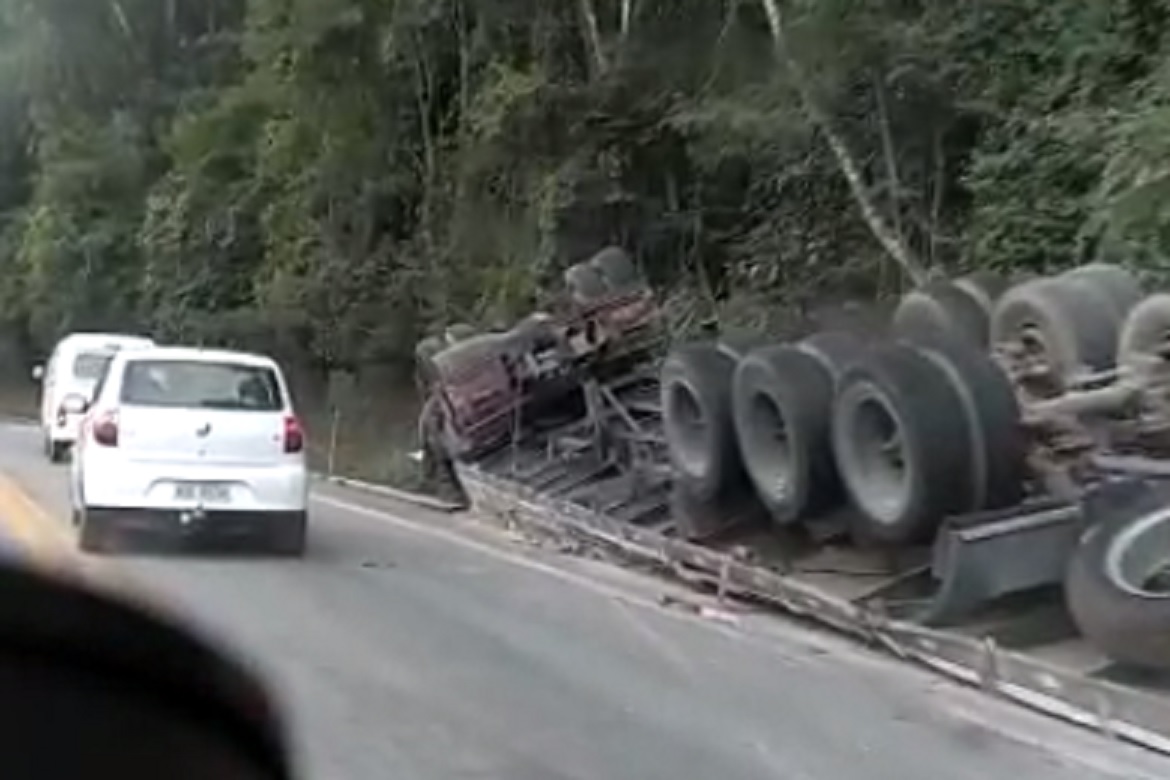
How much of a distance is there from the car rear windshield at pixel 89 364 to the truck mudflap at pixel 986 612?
18.9m

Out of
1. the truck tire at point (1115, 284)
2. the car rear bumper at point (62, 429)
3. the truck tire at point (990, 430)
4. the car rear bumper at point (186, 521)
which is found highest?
the truck tire at point (1115, 284)

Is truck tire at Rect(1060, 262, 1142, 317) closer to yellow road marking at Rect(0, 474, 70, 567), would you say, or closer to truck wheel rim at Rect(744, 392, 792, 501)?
truck wheel rim at Rect(744, 392, 792, 501)

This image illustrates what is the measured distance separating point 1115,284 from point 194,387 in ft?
22.9

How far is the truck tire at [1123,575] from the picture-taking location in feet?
34.0

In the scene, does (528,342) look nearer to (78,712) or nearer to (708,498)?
(708,498)

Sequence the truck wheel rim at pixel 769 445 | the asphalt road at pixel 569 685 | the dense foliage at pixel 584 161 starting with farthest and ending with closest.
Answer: the dense foliage at pixel 584 161
the truck wheel rim at pixel 769 445
the asphalt road at pixel 569 685

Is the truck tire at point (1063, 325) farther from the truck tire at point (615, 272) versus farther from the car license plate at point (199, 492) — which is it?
the truck tire at point (615, 272)

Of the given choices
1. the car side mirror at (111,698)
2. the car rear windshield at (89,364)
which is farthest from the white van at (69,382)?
the car side mirror at (111,698)

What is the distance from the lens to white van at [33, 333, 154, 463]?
29766mm

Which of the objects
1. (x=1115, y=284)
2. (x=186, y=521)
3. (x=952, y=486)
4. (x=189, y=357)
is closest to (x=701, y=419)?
(x=1115, y=284)

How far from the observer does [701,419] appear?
15.5 meters

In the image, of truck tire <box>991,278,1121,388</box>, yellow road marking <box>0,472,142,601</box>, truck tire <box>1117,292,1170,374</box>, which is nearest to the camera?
truck tire <box>1117,292,1170,374</box>

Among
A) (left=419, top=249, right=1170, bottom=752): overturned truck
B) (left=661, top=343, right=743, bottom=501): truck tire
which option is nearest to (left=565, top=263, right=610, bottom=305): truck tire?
(left=419, top=249, right=1170, bottom=752): overturned truck

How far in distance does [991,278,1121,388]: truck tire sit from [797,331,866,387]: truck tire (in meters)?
0.94
